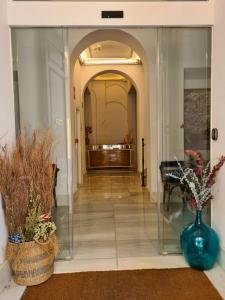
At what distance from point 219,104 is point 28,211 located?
2.07 metres

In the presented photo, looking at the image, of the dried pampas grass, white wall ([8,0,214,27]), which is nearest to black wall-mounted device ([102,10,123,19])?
white wall ([8,0,214,27])

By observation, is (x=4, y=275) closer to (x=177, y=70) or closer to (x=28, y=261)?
(x=28, y=261)

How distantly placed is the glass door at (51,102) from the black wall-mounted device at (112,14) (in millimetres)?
557

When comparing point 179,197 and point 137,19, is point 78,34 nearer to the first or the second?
point 137,19

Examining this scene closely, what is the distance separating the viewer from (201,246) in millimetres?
2580

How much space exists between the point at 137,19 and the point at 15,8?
3.92ft

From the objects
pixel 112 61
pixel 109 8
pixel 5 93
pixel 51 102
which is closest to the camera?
pixel 5 93

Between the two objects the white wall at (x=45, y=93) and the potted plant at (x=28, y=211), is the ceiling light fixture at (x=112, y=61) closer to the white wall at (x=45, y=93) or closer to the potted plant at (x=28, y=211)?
the white wall at (x=45, y=93)

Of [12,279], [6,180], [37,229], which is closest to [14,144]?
[6,180]

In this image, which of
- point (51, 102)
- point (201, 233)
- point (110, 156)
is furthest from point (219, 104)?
point (110, 156)

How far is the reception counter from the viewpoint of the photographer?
957cm

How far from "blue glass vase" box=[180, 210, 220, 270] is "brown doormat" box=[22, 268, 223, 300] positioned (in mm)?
96

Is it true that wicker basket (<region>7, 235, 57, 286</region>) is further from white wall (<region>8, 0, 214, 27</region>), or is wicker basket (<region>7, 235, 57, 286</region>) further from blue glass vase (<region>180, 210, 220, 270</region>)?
white wall (<region>8, 0, 214, 27</region>)

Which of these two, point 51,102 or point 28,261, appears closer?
point 28,261
